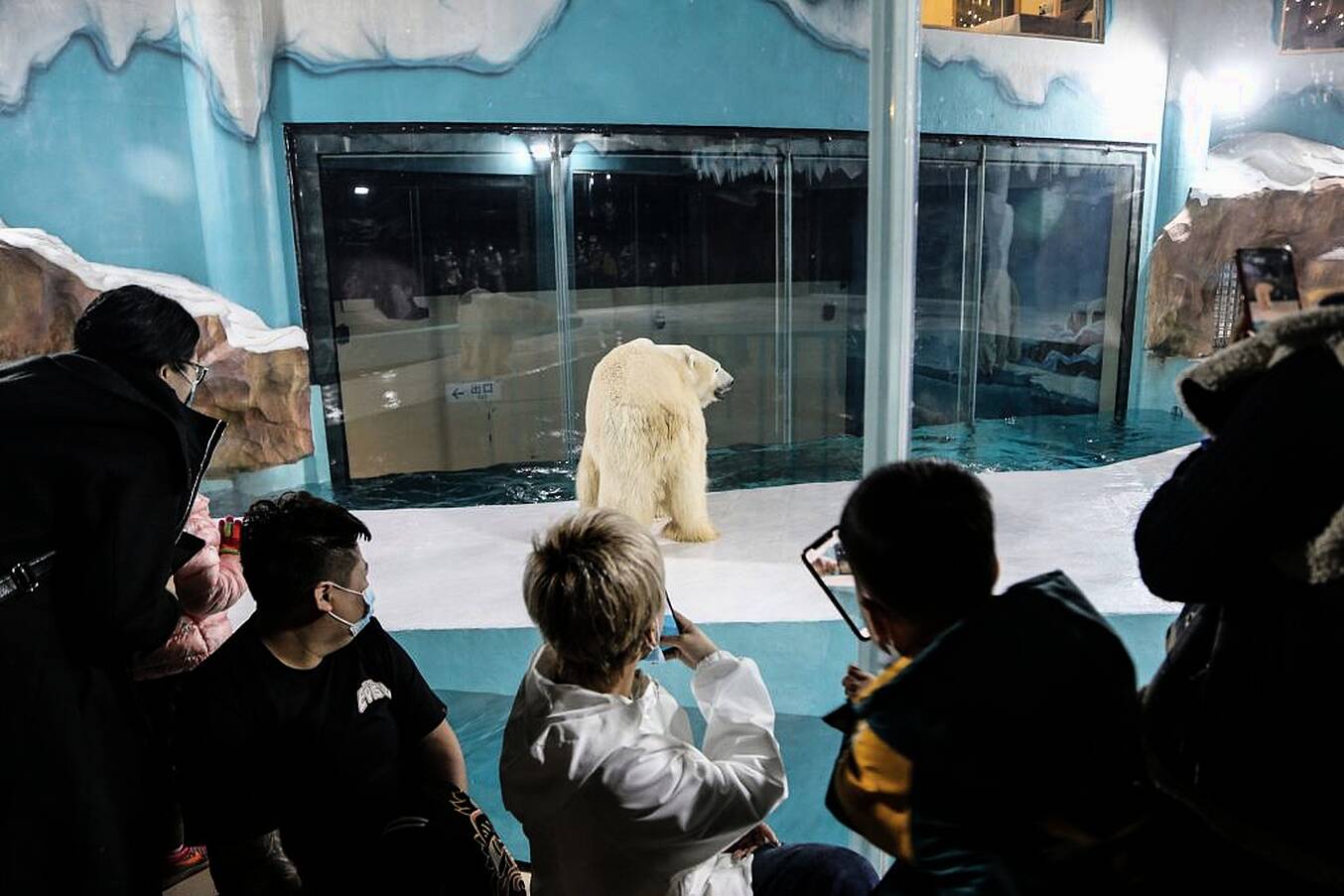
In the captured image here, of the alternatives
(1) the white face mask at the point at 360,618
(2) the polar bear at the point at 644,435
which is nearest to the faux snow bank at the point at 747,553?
(2) the polar bear at the point at 644,435

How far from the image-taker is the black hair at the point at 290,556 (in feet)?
4.24

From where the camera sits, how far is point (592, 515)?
110 cm

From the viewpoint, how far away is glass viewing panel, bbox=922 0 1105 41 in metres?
3.96

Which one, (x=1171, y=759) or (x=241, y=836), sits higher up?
(x=1171, y=759)

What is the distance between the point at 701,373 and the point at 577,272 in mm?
1766

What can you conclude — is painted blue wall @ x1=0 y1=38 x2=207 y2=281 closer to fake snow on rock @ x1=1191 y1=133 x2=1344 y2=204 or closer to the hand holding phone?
the hand holding phone

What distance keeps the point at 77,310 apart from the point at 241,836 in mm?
3638

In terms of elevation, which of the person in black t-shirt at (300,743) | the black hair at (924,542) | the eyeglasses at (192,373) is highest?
the eyeglasses at (192,373)

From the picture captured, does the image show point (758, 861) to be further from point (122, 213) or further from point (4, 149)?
point (4, 149)

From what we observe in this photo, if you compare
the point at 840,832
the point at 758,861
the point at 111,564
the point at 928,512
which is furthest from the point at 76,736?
the point at 840,832

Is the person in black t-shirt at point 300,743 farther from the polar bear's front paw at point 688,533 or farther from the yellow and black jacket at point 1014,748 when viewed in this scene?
the polar bear's front paw at point 688,533

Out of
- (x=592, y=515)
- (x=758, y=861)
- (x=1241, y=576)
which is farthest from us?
(x=758, y=861)

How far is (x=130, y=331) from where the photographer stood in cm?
136

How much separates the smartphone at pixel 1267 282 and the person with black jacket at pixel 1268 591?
4.5 inches
